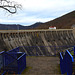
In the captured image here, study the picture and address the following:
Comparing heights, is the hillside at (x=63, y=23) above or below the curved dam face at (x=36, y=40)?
above

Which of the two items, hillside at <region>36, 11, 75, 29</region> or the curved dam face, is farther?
hillside at <region>36, 11, 75, 29</region>

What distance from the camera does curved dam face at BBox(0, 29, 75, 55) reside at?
19.8 meters

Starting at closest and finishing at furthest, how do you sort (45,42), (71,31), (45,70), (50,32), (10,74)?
(10,74) → (45,70) → (45,42) → (50,32) → (71,31)

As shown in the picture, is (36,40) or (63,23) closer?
(36,40)

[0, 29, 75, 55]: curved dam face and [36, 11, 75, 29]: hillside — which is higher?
[36, 11, 75, 29]: hillside

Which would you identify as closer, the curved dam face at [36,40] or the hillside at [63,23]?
the curved dam face at [36,40]

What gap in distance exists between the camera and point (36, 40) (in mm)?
28438

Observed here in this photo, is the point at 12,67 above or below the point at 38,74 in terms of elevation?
above

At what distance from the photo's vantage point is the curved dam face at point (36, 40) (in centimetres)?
1985

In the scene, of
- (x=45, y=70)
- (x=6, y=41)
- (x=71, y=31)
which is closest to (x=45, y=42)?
(x=6, y=41)

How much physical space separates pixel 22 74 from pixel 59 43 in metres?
30.8

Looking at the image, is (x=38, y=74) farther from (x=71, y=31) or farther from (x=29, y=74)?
(x=71, y=31)

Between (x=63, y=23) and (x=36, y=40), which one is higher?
(x=63, y=23)

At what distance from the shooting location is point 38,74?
303 inches
